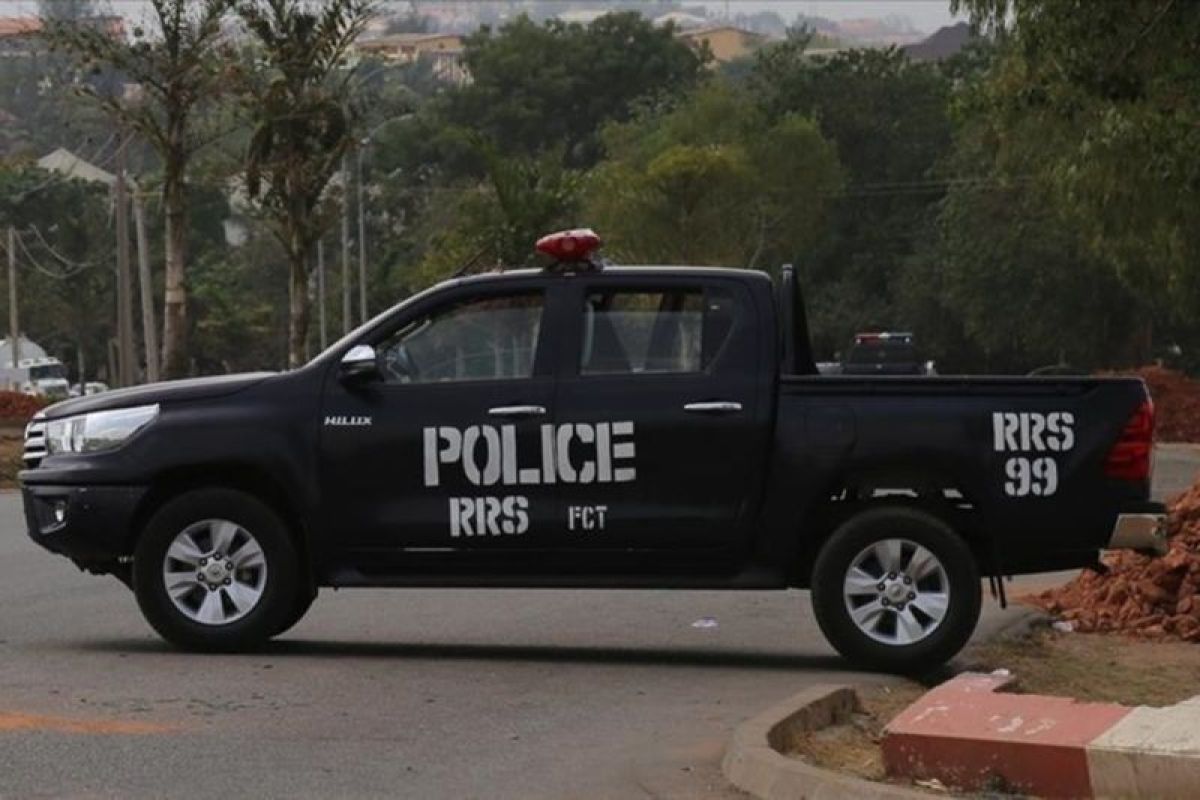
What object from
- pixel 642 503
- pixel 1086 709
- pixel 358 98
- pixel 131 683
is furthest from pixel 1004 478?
pixel 358 98

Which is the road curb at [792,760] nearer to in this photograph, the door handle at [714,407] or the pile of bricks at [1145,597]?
the door handle at [714,407]

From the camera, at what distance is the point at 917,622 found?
12.2 meters

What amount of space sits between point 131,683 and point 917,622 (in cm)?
368

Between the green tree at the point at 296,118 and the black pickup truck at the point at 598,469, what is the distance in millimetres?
28214

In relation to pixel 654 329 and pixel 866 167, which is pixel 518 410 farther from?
pixel 866 167

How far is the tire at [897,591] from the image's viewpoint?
479 inches

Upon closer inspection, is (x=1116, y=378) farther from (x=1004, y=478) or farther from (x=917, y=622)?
(x=917, y=622)

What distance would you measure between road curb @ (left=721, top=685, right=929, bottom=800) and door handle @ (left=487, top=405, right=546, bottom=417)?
231 cm

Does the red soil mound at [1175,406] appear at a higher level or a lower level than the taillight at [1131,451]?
lower

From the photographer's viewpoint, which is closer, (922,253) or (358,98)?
(358,98)

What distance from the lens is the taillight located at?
40.0 ft

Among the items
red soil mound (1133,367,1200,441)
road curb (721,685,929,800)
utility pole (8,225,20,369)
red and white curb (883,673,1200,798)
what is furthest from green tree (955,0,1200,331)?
utility pole (8,225,20,369)

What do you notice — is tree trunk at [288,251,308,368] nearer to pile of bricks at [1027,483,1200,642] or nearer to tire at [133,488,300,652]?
pile of bricks at [1027,483,1200,642]

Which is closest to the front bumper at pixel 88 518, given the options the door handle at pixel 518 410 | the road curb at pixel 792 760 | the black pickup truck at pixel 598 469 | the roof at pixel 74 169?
the black pickup truck at pixel 598 469
